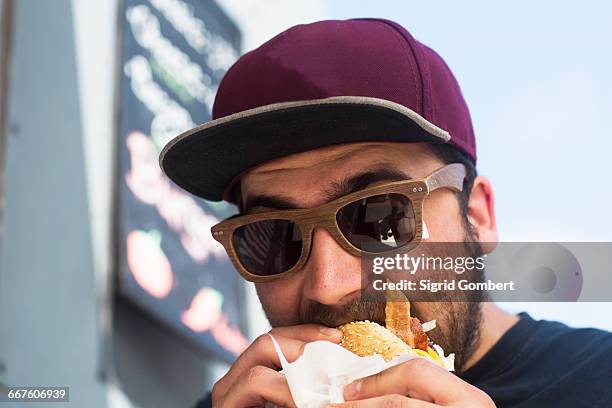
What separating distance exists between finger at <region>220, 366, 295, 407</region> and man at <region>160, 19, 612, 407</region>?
0.02 meters

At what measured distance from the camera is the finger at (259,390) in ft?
5.79

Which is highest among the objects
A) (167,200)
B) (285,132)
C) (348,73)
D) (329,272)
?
(348,73)

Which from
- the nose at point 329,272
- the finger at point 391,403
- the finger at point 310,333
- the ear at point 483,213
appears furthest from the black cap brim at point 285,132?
the finger at point 391,403

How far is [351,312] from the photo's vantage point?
6.54 ft

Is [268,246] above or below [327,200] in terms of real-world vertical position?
below

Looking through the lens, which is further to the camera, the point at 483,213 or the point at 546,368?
the point at 483,213

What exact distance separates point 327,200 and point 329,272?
202mm

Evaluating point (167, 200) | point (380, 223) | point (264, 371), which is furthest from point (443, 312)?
point (167, 200)

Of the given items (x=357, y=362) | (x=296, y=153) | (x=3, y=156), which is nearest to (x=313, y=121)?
(x=296, y=153)

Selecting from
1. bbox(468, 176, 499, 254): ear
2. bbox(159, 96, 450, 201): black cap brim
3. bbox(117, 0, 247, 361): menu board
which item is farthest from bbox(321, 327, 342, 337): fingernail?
bbox(117, 0, 247, 361): menu board

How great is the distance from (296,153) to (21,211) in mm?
3010

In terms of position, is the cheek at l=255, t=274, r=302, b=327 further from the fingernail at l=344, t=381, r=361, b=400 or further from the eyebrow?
the fingernail at l=344, t=381, r=361, b=400

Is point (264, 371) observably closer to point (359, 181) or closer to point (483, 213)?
point (359, 181)

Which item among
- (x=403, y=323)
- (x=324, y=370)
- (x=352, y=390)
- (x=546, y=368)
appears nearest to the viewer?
(x=352, y=390)
